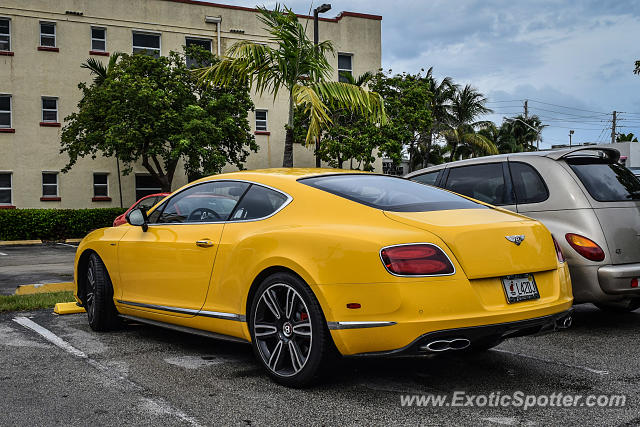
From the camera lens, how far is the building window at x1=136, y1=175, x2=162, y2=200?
97.5ft

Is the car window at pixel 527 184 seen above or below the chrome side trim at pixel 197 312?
above

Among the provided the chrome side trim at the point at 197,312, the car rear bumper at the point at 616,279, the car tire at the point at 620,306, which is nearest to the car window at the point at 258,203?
the chrome side trim at the point at 197,312

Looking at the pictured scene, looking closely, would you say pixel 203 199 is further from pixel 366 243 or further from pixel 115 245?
pixel 366 243

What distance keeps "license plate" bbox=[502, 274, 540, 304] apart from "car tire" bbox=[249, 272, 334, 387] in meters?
1.14

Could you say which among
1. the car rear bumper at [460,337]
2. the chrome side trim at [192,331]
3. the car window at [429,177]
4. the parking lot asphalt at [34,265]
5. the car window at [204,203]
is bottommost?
the parking lot asphalt at [34,265]

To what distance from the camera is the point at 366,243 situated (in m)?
3.99

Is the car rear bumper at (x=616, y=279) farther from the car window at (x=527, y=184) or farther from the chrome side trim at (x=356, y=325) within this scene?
the chrome side trim at (x=356, y=325)

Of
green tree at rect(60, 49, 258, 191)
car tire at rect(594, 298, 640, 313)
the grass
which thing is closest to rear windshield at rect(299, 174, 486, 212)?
car tire at rect(594, 298, 640, 313)

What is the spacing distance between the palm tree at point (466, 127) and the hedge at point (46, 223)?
2621 cm

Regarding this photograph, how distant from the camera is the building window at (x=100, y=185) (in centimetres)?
2880

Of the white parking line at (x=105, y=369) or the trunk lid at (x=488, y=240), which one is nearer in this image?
the white parking line at (x=105, y=369)

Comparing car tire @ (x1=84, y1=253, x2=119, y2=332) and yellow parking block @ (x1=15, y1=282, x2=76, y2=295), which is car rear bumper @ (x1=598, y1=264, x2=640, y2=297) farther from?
yellow parking block @ (x1=15, y1=282, x2=76, y2=295)

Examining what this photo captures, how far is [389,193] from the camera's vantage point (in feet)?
15.6

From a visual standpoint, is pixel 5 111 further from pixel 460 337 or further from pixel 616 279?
pixel 460 337
